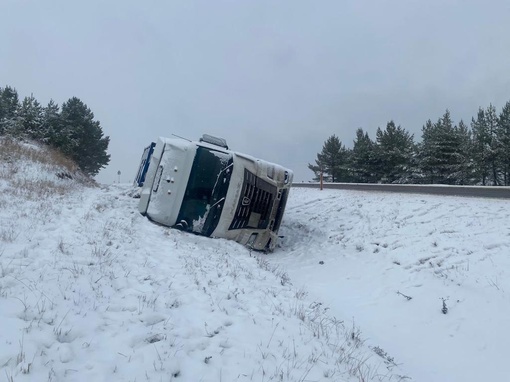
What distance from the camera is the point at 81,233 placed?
6.87 metres

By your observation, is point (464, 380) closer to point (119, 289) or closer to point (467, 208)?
point (119, 289)

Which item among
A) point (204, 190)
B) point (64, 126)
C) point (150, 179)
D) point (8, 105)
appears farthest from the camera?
point (8, 105)

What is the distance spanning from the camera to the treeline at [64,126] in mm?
25578

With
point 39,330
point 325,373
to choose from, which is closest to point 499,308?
point 325,373

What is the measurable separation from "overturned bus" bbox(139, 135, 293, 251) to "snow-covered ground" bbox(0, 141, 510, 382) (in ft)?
1.63

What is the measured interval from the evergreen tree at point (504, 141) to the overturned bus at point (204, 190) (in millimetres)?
25402

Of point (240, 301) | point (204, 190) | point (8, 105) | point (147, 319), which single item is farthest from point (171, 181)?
point (8, 105)

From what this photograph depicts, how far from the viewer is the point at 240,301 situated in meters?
5.00

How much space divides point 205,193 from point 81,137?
25648mm

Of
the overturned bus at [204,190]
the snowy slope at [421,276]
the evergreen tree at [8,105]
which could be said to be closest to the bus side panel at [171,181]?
the overturned bus at [204,190]

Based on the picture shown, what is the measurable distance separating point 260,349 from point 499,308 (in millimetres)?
4669

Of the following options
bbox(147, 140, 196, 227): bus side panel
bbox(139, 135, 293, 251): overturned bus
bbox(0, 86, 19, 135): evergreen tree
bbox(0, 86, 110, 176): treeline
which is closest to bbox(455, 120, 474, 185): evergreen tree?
bbox(139, 135, 293, 251): overturned bus

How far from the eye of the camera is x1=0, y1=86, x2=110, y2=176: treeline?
2558 centimetres

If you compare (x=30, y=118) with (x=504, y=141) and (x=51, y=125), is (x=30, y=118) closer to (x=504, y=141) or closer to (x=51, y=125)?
(x=51, y=125)
